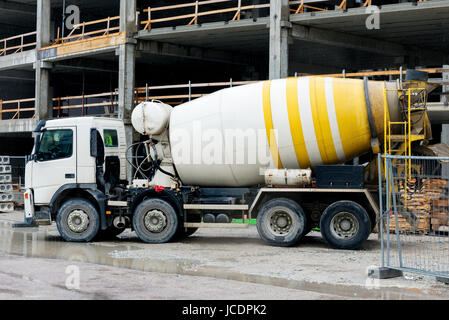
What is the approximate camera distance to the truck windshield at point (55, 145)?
1539cm

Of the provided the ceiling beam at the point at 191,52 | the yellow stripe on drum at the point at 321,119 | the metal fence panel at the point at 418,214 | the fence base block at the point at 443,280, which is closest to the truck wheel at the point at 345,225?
the metal fence panel at the point at 418,214

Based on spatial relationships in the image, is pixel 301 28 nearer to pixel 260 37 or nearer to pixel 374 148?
pixel 260 37

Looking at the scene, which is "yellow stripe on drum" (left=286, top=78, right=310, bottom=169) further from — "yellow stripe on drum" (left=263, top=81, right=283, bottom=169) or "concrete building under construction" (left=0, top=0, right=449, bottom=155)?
"concrete building under construction" (left=0, top=0, right=449, bottom=155)

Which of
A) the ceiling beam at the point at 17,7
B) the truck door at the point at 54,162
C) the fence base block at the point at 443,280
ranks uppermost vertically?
the ceiling beam at the point at 17,7

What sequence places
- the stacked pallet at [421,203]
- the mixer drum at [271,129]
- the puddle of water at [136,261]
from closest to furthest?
the puddle of water at [136,261] → the stacked pallet at [421,203] → the mixer drum at [271,129]

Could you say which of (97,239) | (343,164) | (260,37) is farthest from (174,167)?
(260,37)

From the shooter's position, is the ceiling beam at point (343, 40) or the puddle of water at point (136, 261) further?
the ceiling beam at point (343, 40)

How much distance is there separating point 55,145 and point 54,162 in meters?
0.43

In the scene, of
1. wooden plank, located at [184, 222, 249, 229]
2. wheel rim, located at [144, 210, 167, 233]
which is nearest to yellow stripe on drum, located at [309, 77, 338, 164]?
wooden plank, located at [184, 222, 249, 229]

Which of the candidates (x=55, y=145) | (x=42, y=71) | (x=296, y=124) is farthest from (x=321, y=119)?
(x=42, y=71)

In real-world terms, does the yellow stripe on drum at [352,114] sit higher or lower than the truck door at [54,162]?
higher

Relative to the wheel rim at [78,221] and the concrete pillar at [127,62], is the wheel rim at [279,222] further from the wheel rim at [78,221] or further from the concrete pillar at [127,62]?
the concrete pillar at [127,62]

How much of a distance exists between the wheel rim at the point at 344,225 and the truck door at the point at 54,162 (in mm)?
6377

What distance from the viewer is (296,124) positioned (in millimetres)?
13844
